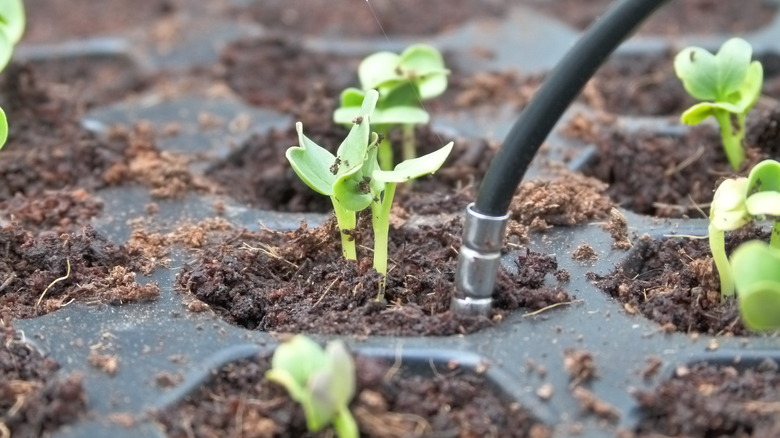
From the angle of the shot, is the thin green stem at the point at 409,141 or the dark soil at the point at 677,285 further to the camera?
the thin green stem at the point at 409,141

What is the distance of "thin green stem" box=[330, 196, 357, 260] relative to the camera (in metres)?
1.11

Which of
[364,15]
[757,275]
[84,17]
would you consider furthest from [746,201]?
[84,17]

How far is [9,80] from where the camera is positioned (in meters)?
1.68

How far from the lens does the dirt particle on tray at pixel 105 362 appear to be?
0.97 meters

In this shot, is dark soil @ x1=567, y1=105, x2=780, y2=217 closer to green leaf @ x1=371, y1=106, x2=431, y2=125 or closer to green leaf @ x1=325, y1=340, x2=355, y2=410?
green leaf @ x1=371, y1=106, x2=431, y2=125

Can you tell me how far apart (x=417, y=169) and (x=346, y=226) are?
5.9 inches

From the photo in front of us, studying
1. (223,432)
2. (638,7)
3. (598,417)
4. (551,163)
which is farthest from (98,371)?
(551,163)

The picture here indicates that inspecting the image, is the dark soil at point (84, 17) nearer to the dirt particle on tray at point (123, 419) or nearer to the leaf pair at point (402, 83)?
the leaf pair at point (402, 83)

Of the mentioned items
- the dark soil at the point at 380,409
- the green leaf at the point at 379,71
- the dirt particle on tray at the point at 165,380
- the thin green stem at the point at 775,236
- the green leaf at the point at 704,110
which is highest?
the green leaf at the point at 704,110

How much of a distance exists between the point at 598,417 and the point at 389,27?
5.65 feet

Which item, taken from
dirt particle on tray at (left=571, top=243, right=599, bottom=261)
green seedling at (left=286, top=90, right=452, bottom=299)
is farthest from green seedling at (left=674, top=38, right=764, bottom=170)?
green seedling at (left=286, top=90, right=452, bottom=299)

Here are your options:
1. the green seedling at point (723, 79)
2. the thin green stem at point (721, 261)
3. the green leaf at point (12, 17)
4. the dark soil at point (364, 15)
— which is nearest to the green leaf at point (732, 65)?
the green seedling at point (723, 79)

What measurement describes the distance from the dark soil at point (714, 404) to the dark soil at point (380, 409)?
0.11 m

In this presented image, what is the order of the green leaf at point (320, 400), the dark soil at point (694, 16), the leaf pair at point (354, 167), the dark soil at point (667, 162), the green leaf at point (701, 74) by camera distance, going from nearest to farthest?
the green leaf at point (320, 400) < the leaf pair at point (354, 167) < the green leaf at point (701, 74) < the dark soil at point (667, 162) < the dark soil at point (694, 16)
